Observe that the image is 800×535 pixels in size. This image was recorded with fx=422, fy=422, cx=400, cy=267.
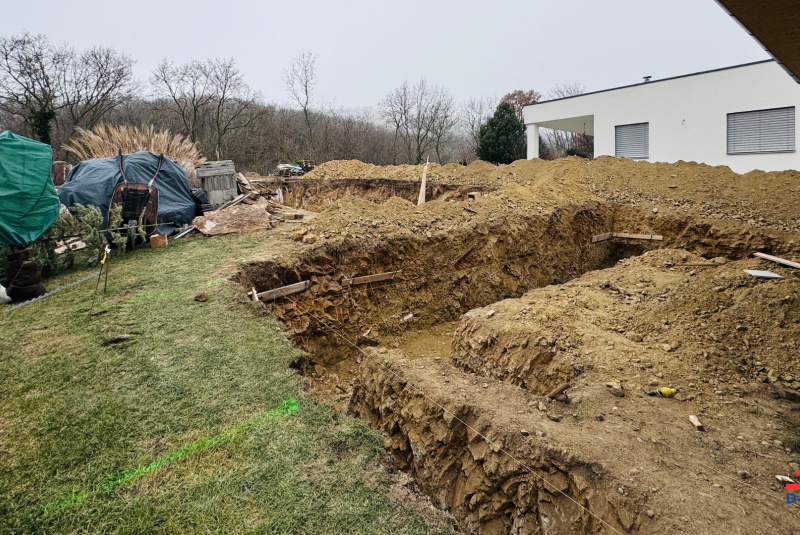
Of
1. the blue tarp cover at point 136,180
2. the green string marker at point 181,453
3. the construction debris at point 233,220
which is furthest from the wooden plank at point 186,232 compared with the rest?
the green string marker at point 181,453

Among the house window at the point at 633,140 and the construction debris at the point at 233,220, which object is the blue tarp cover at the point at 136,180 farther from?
the house window at the point at 633,140

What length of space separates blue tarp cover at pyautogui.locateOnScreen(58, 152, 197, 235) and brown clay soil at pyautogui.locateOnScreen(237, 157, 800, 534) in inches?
125

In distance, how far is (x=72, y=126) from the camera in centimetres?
2725

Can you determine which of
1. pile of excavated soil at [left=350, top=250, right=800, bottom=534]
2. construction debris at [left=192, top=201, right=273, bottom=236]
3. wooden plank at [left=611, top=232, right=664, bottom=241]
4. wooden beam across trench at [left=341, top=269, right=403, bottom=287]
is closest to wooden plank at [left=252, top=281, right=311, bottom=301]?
wooden beam across trench at [left=341, top=269, right=403, bottom=287]

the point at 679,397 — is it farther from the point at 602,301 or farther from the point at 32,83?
the point at 32,83

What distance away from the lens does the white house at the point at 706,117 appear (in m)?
13.7

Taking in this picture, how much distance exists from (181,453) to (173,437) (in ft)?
0.85

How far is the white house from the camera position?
13688 mm

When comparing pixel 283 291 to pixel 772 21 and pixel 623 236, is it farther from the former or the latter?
pixel 623 236

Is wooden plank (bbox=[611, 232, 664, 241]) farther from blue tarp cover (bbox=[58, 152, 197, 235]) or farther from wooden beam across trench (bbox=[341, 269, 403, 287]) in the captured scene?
blue tarp cover (bbox=[58, 152, 197, 235])

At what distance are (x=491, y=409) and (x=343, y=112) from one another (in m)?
36.5

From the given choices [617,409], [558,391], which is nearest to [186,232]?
[558,391]

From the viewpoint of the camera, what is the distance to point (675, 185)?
11.6 metres

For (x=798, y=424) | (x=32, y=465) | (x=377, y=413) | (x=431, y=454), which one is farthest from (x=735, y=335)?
(x=32, y=465)
